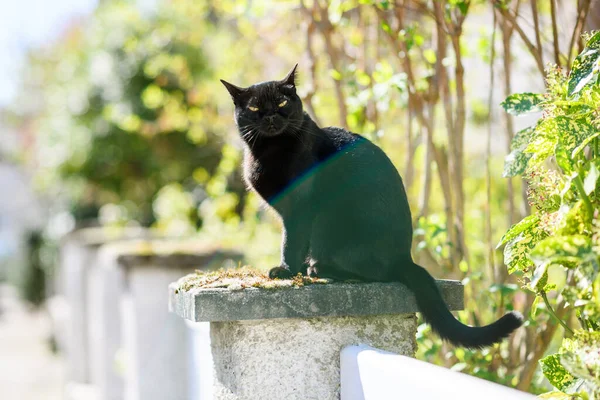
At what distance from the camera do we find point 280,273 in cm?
222

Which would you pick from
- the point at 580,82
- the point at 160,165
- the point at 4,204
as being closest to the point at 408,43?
the point at 580,82

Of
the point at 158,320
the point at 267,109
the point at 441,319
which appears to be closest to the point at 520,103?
the point at 441,319

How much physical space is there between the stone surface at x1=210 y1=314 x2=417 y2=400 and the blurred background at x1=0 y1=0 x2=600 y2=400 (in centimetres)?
85

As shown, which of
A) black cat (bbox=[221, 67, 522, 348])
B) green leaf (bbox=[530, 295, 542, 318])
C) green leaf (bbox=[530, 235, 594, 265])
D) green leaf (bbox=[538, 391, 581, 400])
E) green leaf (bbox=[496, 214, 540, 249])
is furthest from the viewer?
black cat (bbox=[221, 67, 522, 348])

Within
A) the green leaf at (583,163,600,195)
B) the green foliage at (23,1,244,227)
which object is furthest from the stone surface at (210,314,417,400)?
the green foliage at (23,1,244,227)

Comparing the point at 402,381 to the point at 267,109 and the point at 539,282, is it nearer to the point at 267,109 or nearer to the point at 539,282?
the point at 539,282

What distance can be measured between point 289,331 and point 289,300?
9 cm

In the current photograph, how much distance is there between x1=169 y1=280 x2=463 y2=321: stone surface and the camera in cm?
181

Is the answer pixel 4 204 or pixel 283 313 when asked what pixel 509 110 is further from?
pixel 4 204

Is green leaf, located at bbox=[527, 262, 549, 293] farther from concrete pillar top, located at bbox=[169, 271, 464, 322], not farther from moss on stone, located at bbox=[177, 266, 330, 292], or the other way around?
moss on stone, located at bbox=[177, 266, 330, 292]

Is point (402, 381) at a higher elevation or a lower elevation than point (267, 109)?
lower

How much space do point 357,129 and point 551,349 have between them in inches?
68.3

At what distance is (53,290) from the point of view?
50.3 ft

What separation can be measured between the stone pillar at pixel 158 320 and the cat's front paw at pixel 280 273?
223 cm
